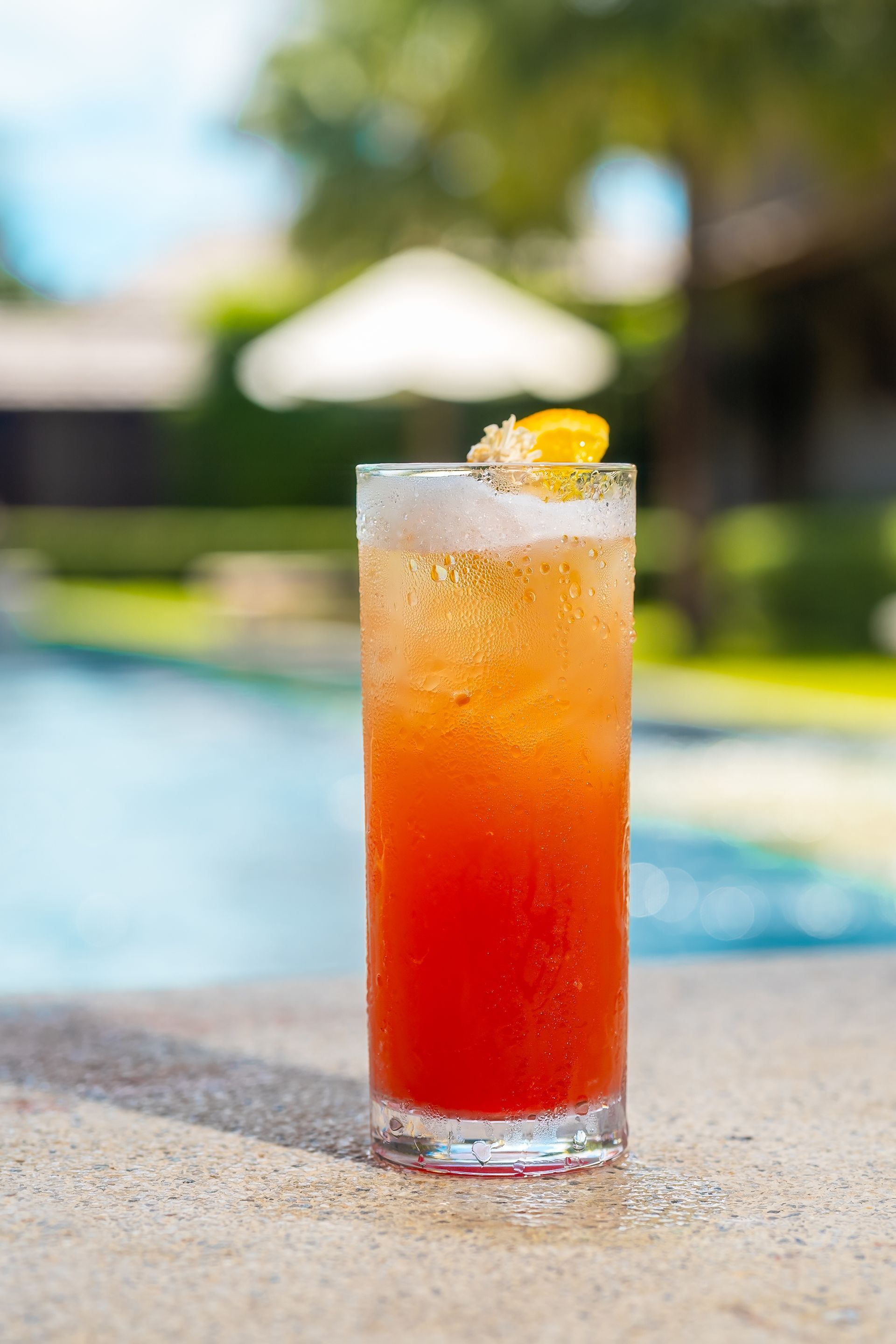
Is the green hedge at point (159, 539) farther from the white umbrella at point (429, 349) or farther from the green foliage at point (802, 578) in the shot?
the green foliage at point (802, 578)

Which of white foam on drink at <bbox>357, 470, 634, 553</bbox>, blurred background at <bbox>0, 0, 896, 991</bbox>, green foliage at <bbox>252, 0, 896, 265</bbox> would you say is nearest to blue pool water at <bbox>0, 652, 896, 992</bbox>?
blurred background at <bbox>0, 0, 896, 991</bbox>

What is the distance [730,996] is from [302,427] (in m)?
20.4

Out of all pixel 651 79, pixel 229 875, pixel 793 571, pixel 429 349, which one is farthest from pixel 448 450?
pixel 229 875

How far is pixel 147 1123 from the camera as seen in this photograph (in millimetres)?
2148

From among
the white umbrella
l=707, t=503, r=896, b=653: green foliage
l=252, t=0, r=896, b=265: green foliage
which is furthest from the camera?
the white umbrella

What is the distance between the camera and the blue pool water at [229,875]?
5.80 meters

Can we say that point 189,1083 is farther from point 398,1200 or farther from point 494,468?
point 494,468

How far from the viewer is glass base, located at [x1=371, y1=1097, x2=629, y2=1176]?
1.92 metres

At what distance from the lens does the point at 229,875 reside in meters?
6.93

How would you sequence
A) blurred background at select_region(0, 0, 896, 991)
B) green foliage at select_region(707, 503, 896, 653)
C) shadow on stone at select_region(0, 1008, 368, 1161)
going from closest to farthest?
shadow on stone at select_region(0, 1008, 368, 1161), blurred background at select_region(0, 0, 896, 991), green foliage at select_region(707, 503, 896, 653)

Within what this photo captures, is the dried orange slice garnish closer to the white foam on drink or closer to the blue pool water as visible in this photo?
the white foam on drink

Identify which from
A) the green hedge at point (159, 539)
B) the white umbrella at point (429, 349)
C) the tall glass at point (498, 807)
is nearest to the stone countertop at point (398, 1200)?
the tall glass at point (498, 807)

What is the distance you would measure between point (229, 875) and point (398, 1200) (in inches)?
203

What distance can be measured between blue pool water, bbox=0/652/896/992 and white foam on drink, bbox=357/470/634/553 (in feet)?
4.89
